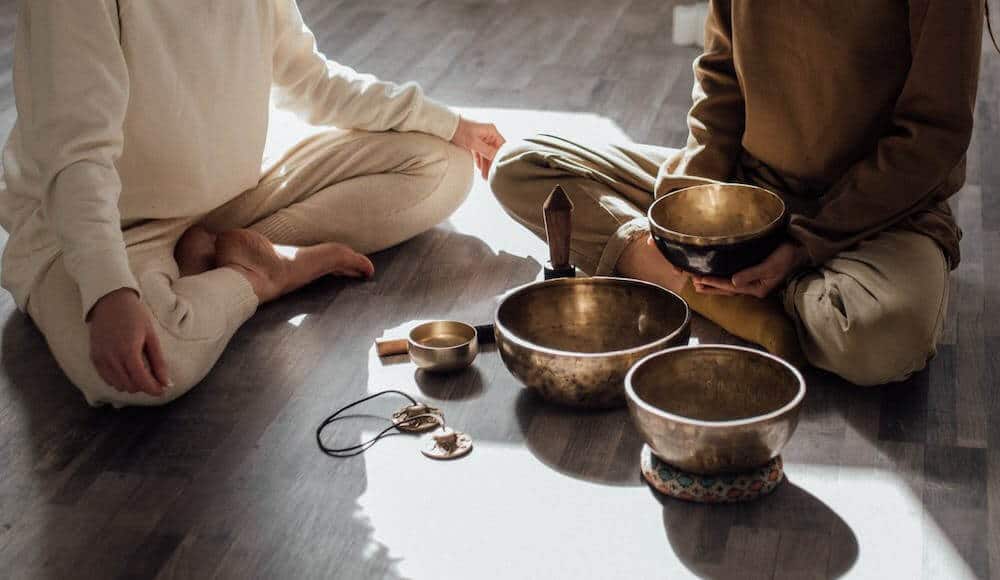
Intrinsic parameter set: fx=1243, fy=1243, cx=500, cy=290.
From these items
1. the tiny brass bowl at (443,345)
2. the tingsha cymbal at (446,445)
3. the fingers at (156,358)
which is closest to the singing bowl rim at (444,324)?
the tiny brass bowl at (443,345)

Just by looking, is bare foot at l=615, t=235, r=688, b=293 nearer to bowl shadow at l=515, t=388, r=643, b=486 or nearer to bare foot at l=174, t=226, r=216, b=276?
bowl shadow at l=515, t=388, r=643, b=486

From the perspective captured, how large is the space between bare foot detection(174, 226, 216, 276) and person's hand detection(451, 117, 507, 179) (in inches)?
24.2

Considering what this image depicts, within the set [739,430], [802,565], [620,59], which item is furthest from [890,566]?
[620,59]

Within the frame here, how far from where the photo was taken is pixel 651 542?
5.79 feet

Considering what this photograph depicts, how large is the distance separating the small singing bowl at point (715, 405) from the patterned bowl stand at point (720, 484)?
0.07 ft

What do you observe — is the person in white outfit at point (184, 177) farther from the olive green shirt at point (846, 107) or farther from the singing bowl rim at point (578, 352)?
the olive green shirt at point (846, 107)

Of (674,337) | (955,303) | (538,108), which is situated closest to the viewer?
(674,337)

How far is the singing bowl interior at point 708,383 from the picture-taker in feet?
6.33

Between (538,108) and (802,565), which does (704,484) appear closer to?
(802,565)

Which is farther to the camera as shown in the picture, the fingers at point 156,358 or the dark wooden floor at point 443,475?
the fingers at point 156,358

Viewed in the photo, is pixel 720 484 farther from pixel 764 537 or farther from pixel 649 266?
pixel 649 266

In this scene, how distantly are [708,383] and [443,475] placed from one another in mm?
445

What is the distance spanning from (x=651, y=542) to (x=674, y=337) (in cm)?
39

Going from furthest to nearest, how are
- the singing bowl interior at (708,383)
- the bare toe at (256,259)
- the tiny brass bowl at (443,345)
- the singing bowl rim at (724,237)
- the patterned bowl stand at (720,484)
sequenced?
the bare toe at (256,259) < the tiny brass bowl at (443,345) < the singing bowl rim at (724,237) < the singing bowl interior at (708,383) < the patterned bowl stand at (720,484)
